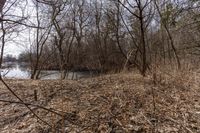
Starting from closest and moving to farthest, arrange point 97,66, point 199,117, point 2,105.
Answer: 1. point 199,117
2. point 2,105
3. point 97,66

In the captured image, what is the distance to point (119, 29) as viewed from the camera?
18688 millimetres

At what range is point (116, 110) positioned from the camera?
4.29m

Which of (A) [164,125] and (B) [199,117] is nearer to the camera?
(A) [164,125]

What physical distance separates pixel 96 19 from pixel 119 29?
3.83m

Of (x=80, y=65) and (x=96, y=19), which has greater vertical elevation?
(x=96, y=19)

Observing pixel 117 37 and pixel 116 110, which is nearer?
pixel 116 110

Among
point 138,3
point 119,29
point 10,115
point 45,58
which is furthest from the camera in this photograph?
point 119,29

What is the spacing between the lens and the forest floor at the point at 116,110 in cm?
380

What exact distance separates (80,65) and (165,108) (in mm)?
17596

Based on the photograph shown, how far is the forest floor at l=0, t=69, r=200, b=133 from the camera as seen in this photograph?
380cm

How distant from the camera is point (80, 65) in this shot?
21.7 metres

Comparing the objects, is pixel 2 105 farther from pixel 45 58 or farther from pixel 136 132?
pixel 45 58

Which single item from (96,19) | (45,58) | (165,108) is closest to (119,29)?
(96,19)

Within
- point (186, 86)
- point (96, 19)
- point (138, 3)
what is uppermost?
point (96, 19)
